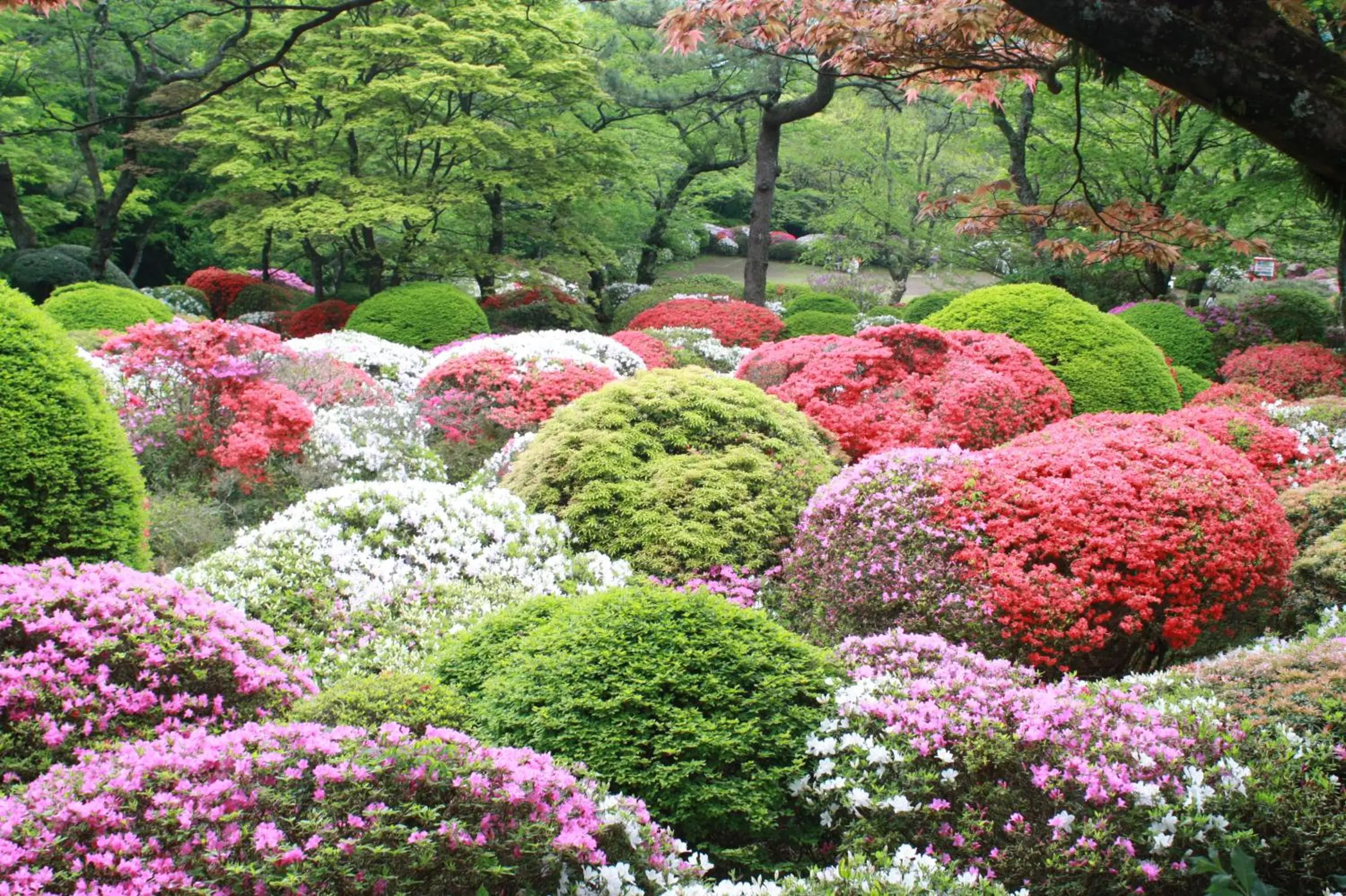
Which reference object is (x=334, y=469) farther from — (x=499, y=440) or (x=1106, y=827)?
(x=1106, y=827)

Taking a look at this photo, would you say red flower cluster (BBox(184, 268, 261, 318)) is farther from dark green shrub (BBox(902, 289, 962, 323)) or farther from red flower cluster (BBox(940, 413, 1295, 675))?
red flower cluster (BBox(940, 413, 1295, 675))

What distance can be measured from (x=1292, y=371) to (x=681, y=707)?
12.1m

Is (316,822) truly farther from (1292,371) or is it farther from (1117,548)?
(1292,371)

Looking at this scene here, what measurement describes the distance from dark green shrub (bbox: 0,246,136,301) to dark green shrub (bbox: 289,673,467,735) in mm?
19359

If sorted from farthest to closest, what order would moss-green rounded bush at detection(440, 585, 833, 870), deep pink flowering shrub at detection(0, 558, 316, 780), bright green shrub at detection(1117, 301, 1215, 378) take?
bright green shrub at detection(1117, 301, 1215, 378), moss-green rounded bush at detection(440, 585, 833, 870), deep pink flowering shrub at detection(0, 558, 316, 780)

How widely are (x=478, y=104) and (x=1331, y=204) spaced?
19488mm

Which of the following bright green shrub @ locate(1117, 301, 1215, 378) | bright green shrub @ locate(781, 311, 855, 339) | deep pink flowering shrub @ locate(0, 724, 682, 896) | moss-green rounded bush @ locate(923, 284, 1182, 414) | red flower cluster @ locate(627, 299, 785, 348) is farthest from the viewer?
bright green shrub @ locate(781, 311, 855, 339)

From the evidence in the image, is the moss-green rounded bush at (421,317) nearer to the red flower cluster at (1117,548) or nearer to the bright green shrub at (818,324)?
the bright green shrub at (818,324)

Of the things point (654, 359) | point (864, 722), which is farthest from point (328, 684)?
point (654, 359)

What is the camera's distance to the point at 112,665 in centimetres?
365

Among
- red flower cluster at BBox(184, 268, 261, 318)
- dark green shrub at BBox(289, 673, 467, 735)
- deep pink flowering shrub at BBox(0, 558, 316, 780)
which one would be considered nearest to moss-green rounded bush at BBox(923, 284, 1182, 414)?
dark green shrub at BBox(289, 673, 467, 735)

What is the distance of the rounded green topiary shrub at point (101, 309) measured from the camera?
51.7ft

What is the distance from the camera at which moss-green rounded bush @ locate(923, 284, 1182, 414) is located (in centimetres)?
1006

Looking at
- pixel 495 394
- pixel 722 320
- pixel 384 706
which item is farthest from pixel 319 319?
pixel 384 706
